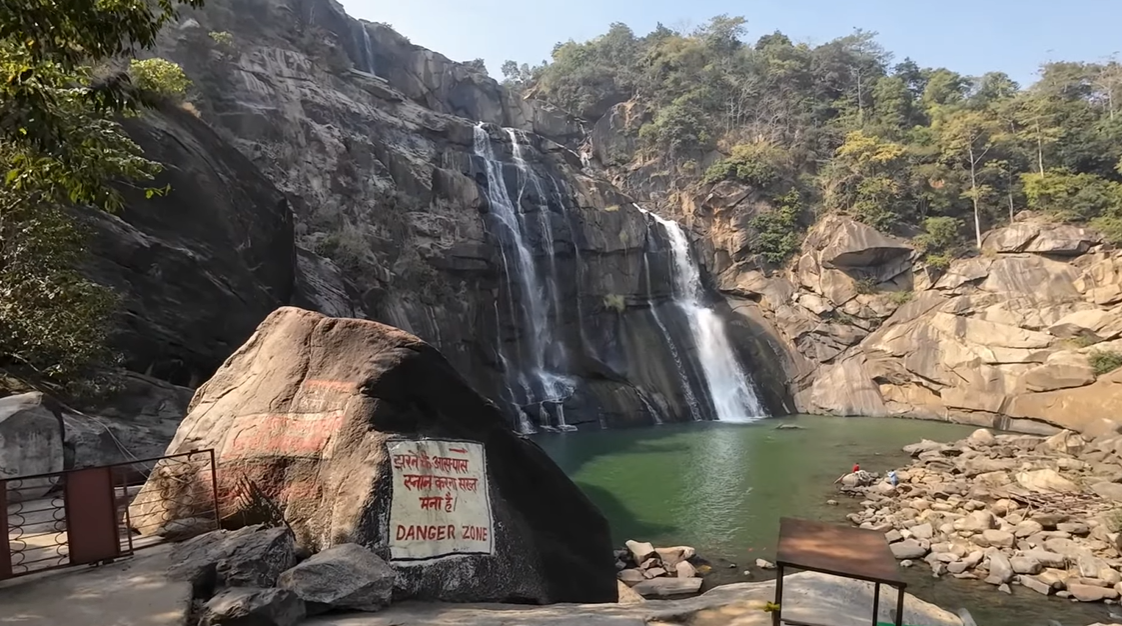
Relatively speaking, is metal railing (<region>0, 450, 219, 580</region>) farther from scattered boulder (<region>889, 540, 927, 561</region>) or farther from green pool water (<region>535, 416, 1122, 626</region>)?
scattered boulder (<region>889, 540, 927, 561</region>)

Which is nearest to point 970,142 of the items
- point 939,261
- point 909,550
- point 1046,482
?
point 939,261

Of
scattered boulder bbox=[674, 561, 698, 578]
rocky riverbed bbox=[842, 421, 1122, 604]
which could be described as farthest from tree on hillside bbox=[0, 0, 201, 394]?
rocky riverbed bbox=[842, 421, 1122, 604]

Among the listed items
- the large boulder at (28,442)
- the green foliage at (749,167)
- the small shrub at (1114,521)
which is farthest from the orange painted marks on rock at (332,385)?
the green foliage at (749,167)

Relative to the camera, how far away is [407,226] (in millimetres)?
25875

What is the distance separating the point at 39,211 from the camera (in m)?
10.1

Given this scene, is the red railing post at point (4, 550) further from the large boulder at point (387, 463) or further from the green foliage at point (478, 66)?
the green foliage at point (478, 66)

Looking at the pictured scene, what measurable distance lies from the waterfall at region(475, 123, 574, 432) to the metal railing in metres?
19.0

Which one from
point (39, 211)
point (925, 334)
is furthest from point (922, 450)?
point (39, 211)

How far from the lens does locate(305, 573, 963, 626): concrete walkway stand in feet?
16.5

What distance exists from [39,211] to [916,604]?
12.5 m

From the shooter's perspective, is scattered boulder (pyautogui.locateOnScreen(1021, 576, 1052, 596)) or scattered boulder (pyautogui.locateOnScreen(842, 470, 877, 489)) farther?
scattered boulder (pyautogui.locateOnScreen(842, 470, 877, 489))

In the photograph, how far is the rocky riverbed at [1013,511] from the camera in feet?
36.0

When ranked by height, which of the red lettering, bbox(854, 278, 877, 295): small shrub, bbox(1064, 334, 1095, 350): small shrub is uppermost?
bbox(854, 278, 877, 295): small shrub

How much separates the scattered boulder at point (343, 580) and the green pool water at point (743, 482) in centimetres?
750
